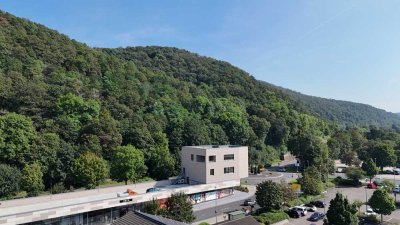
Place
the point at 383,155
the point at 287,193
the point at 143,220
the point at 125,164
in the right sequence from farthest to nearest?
the point at 383,155 → the point at 125,164 → the point at 287,193 → the point at 143,220

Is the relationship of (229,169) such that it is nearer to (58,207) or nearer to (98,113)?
(58,207)

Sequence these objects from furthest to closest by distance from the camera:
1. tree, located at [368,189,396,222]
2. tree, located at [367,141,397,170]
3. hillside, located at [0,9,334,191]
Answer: tree, located at [367,141,397,170]
hillside, located at [0,9,334,191]
tree, located at [368,189,396,222]

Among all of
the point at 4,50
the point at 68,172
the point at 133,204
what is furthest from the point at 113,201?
the point at 4,50

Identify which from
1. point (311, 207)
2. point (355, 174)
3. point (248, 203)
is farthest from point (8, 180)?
point (355, 174)

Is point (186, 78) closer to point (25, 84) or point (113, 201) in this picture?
point (25, 84)

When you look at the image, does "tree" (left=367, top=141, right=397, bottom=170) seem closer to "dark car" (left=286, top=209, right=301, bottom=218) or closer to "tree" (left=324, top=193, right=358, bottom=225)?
"dark car" (left=286, top=209, right=301, bottom=218)

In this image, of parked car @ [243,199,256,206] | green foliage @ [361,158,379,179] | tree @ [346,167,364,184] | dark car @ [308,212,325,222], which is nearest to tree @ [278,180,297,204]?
dark car @ [308,212,325,222]
